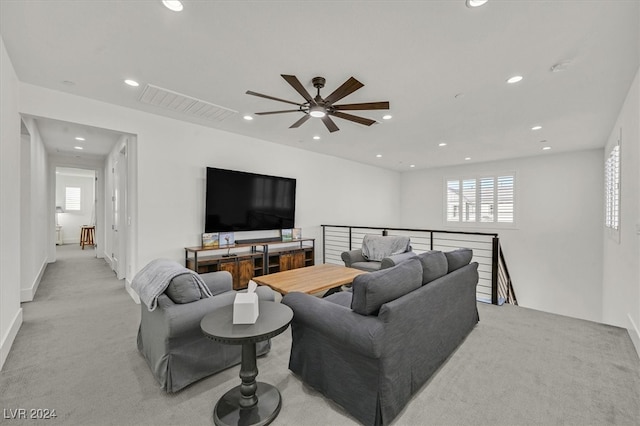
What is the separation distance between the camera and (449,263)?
8.89ft

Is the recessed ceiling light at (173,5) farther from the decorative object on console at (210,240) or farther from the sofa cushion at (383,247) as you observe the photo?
the sofa cushion at (383,247)

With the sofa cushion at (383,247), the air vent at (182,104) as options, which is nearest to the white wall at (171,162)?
the air vent at (182,104)

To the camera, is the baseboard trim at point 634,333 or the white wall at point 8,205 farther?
the baseboard trim at point 634,333

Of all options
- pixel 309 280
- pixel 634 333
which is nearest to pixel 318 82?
pixel 309 280

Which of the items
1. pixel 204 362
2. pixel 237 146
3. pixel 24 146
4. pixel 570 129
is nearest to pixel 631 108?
pixel 570 129

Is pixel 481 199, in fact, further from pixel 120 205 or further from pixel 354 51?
pixel 120 205

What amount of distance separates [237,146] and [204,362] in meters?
3.64

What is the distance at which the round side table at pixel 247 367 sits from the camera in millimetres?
1608

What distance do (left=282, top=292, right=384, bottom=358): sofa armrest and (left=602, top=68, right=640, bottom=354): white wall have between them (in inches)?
106

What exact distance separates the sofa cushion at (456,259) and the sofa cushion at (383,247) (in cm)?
171

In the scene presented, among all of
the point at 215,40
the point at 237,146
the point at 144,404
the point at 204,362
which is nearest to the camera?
the point at 144,404

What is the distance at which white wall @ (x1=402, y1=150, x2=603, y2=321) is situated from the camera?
5668 mm

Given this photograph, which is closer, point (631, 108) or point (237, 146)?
point (631, 108)

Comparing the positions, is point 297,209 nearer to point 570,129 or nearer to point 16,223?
point 16,223
